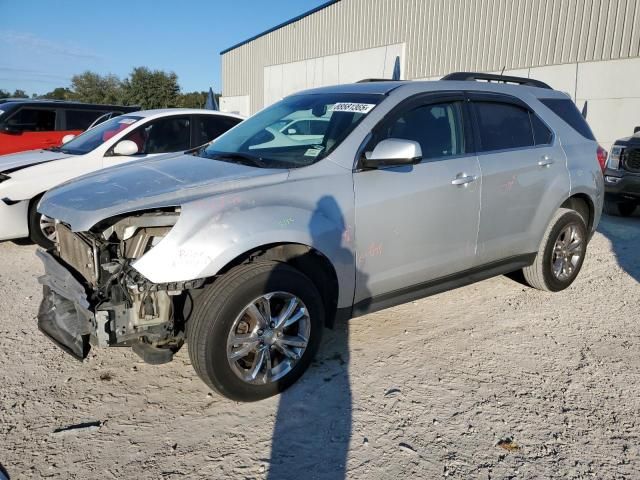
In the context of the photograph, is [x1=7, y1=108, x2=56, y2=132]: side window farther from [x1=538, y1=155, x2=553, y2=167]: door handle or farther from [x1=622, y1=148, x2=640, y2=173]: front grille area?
[x1=622, y1=148, x2=640, y2=173]: front grille area

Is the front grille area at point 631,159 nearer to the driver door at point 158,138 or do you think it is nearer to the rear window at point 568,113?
the rear window at point 568,113

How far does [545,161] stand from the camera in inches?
175

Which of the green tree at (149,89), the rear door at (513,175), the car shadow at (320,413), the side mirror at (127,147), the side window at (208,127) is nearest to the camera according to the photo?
the car shadow at (320,413)

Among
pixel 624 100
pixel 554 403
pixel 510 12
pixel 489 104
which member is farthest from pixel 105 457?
pixel 510 12

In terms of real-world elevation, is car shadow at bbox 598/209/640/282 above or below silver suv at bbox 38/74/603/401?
below

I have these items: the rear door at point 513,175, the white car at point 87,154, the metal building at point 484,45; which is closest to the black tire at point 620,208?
the metal building at point 484,45

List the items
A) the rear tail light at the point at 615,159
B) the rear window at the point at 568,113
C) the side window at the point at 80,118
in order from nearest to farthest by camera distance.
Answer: the rear window at the point at 568,113, the rear tail light at the point at 615,159, the side window at the point at 80,118

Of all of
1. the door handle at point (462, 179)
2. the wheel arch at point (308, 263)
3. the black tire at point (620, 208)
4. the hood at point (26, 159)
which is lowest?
the black tire at point (620, 208)

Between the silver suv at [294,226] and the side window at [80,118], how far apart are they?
23.7 feet

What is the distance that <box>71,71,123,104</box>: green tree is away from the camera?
5428cm

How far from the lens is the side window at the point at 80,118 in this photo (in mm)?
10047

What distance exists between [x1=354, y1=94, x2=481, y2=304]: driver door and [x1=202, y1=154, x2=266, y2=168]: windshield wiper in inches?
25.3

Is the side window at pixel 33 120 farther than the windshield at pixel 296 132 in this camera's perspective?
Yes

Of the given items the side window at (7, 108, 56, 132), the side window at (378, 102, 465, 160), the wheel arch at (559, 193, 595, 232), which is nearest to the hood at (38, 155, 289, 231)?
the side window at (378, 102, 465, 160)
